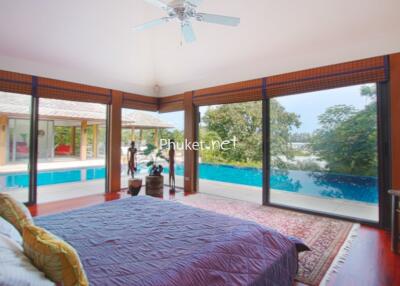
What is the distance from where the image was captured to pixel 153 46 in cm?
473

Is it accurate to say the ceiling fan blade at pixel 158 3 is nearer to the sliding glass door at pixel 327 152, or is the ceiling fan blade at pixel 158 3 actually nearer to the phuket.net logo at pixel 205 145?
the sliding glass door at pixel 327 152

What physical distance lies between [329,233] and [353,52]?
2.56 meters

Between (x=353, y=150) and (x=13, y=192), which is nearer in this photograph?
(x=353, y=150)

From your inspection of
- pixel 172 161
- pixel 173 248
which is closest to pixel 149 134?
pixel 172 161

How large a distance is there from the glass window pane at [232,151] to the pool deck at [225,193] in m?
0.02

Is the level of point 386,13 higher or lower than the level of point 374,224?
higher

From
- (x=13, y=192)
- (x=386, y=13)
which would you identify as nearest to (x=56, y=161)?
(x=13, y=192)

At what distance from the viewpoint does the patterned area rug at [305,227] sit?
219 cm

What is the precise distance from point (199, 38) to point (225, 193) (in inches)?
128

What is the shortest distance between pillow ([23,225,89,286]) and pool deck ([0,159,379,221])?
3.76m

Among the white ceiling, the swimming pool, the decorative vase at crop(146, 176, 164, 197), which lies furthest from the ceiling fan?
the decorative vase at crop(146, 176, 164, 197)

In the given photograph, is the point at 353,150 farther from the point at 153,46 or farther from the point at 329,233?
the point at 153,46

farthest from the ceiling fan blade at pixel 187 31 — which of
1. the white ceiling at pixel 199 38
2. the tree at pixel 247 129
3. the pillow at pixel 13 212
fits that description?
the pillow at pixel 13 212

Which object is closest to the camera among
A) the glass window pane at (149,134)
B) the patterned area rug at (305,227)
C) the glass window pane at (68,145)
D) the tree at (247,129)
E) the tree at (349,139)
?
the patterned area rug at (305,227)
